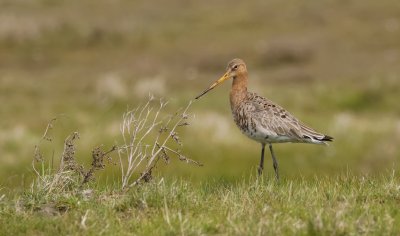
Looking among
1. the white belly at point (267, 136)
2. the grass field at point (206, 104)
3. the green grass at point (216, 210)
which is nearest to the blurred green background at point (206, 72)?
the grass field at point (206, 104)

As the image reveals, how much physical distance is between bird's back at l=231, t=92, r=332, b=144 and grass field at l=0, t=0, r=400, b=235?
59cm

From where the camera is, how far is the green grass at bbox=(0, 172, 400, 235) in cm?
670

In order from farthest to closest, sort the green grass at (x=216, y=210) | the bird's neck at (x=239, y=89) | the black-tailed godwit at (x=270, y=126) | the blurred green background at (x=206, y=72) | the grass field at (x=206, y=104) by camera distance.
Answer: the blurred green background at (x=206, y=72), the bird's neck at (x=239, y=89), the black-tailed godwit at (x=270, y=126), the grass field at (x=206, y=104), the green grass at (x=216, y=210)

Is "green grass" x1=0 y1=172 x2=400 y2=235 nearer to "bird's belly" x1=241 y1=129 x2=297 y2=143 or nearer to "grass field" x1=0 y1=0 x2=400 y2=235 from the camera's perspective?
"grass field" x1=0 y1=0 x2=400 y2=235

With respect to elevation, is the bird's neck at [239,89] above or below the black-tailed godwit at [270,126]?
above

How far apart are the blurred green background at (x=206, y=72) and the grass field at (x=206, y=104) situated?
7cm

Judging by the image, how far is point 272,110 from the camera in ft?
35.6

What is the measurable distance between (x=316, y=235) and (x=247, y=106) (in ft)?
15.3

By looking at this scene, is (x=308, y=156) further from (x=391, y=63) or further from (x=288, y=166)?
(x=391, y=63)

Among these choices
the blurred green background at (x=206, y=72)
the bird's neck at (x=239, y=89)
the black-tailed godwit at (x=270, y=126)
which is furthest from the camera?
the blurred green background at (x=206, y=72)

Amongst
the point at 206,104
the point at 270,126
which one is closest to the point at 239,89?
the point at 270,126

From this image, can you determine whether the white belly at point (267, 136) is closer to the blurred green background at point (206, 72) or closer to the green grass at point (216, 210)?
the blurred green background at point (206, 72)

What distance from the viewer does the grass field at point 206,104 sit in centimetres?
722

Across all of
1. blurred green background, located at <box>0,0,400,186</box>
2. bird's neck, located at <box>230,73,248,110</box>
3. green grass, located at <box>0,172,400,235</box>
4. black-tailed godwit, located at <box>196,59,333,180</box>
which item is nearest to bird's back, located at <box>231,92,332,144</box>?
black-tailed godwit, located at <box>196,59,333,180</box>
